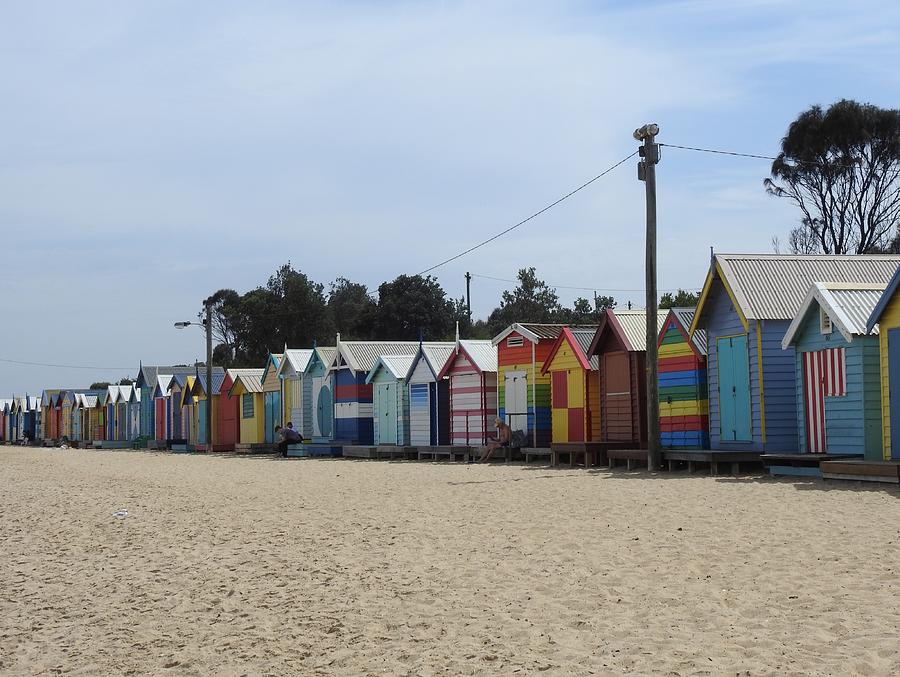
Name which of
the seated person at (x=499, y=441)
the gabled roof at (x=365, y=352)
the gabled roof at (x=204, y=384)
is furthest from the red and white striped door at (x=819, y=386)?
the gabled roof at (x=204, y=384)

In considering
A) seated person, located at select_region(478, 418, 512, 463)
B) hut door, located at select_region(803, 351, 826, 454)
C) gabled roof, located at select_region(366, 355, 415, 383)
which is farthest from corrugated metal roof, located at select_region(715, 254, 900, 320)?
gabled roof, located at select_region(366, 355, 415, 383)

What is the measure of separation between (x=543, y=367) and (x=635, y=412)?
14.5ft

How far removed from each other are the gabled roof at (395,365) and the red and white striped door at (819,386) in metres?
17.2

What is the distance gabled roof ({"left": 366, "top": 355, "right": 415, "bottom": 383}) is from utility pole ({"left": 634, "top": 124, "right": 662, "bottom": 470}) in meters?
13.7

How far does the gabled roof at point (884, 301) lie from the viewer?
17038 mm

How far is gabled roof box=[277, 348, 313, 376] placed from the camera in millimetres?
41250

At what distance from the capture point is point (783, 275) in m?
21.9

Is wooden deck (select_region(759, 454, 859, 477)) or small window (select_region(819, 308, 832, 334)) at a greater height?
small window (select_region(819, 308, 832, 334))

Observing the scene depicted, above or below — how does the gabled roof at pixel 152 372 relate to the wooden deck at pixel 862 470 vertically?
above

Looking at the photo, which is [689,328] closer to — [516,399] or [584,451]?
[584,451]

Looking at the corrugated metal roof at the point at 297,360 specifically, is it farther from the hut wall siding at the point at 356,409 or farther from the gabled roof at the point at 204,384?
the gabled roof at the point at 204,384

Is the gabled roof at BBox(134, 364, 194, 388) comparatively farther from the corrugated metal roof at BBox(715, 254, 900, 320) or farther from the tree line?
the corrugated metal roof at BBox(715, 254, 900, 320)

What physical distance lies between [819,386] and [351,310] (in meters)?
74.7

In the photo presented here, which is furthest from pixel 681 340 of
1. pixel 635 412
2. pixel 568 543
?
pixel 568 543
